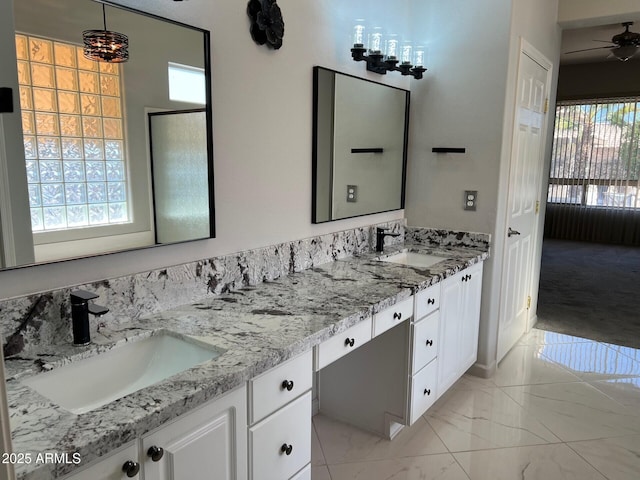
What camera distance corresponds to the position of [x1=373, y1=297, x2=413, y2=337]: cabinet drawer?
1.95m

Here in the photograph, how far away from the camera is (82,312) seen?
1.37 m

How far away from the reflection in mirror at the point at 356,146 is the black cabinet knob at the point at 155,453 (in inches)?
60.6

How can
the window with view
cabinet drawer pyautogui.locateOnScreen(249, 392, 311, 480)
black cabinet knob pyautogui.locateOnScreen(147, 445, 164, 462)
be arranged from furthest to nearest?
the window with view, cabinet drawer pyautogui.locateOnScreen(249, 392, 311, 480), black cabinet knob pyautogui.locateOnScreen(147, 445, 164, 462)

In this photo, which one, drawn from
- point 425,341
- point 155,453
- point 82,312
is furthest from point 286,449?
point 425,341

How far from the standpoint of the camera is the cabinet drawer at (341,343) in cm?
164

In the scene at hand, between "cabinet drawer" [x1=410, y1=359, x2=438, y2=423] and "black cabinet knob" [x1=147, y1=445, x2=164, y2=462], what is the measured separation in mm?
1497

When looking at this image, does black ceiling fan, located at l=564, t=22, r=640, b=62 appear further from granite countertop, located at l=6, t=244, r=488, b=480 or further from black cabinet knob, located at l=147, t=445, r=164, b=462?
black cabinet knob, located at l=147, t=445, r=164, b=462

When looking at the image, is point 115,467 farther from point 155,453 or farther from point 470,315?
point 470,315

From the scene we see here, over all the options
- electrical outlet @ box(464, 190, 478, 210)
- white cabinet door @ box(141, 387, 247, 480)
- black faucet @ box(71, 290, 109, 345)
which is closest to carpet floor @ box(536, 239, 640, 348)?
electrical outlet @ box(464, 190, 478, 210)

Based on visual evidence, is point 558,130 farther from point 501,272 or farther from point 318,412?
point 318,412

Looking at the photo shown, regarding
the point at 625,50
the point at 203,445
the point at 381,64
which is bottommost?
the point at 203,445

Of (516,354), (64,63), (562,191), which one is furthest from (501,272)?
(562,191)

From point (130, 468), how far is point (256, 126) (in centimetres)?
143

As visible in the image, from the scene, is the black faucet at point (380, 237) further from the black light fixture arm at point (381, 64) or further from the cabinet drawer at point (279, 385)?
the cabinet drawer at point (279, 385)
